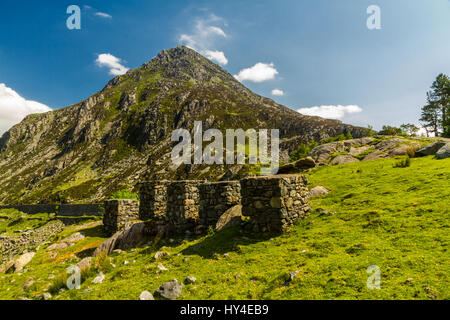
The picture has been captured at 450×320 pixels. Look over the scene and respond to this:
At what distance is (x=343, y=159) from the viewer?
91.3 feet

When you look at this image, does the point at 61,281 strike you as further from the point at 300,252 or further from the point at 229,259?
the point at 300,252

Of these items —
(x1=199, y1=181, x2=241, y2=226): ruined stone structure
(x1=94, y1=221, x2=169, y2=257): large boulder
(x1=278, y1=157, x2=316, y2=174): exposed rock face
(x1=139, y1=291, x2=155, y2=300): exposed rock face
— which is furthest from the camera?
(x1=278, y1=157, x2=316, y2=174): exposed rock face

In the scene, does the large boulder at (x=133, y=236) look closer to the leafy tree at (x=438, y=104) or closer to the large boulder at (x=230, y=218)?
the large boulder at (x=230, y=218)

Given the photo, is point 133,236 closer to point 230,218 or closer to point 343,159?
point 230,218

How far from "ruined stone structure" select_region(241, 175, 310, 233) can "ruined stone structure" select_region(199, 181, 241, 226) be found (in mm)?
2436

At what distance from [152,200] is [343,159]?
77.3ft

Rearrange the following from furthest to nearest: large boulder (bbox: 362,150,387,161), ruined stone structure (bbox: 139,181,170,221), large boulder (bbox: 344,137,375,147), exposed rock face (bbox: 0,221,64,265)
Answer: large boulder (bbox: 344,137,375,147)
exposed rock face (bbox: 0,221,64,265)
large boulder (bbox: 362,150,387,161)
ruined stone structure (bbox: 139,181,170,221)

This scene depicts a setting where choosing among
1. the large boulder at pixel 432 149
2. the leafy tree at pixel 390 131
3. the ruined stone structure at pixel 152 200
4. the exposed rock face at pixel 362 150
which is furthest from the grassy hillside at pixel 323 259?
the leafy tree at pixel 390 131

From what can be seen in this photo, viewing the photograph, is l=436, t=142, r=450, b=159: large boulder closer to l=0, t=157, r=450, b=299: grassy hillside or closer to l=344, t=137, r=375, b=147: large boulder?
l=0, t=157, r=450, b=299: grassy hillside

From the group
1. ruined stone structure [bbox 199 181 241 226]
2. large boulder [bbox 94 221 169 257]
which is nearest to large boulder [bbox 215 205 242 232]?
ruined stone structure [bbox 199 181 241 226]

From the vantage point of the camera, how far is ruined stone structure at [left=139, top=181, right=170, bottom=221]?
1806cm

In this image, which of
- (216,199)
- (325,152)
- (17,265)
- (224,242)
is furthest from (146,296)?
(325,152)

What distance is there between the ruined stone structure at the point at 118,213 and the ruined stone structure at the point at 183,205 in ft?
22.7

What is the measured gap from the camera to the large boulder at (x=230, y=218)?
12.0 meters
